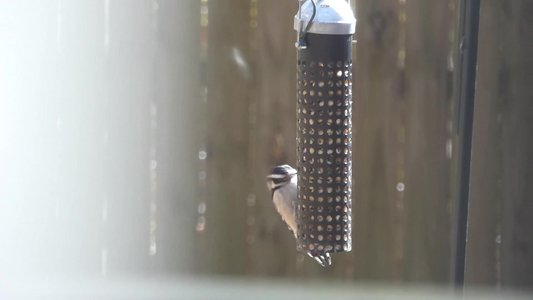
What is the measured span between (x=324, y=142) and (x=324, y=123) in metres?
0.05

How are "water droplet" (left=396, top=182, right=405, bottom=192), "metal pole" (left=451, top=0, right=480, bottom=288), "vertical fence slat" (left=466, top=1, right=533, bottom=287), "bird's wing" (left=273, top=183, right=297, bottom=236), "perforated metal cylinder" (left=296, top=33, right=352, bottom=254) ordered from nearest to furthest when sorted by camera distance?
1. "metal pole" (left=451, top=0, right=480, bottom=288)
2. "perforated metal cylinder" (left=296, top=33, right=352, bottom=254)
3. "bird's wing" (left=273, top=183, right=297, bottom=236)
4. "vertical fence slat" (left=466, top=1, right=533, bottom=287)
5. "water droplet" (left=396, top=182, right=405, bottom=192)

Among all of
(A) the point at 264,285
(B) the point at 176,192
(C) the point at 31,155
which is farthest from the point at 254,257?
(C) the point at 31,155

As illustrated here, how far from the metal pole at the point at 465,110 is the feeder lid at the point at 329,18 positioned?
0.89 ft

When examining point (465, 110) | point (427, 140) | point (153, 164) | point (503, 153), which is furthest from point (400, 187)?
point (465, 110)

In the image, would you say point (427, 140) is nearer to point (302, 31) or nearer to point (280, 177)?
point (280, 177)

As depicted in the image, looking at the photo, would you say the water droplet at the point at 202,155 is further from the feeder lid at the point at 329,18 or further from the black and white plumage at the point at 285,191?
the feeder lid at the point at 329,18

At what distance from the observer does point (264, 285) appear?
351cm

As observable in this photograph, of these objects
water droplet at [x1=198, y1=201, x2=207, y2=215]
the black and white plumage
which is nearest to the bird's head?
the black and white plumage

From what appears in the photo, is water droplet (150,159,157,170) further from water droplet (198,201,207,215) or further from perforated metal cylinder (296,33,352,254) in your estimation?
Answer: perforated metal cylinder (296,33,352,254)

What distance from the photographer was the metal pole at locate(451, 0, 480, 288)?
2123mm

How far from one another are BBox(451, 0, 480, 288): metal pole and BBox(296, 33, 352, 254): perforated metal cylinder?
0.29 meters

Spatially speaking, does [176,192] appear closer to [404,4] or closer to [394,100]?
[394,100]

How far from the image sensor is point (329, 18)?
85.0 inches

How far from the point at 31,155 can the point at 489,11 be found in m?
1.78
